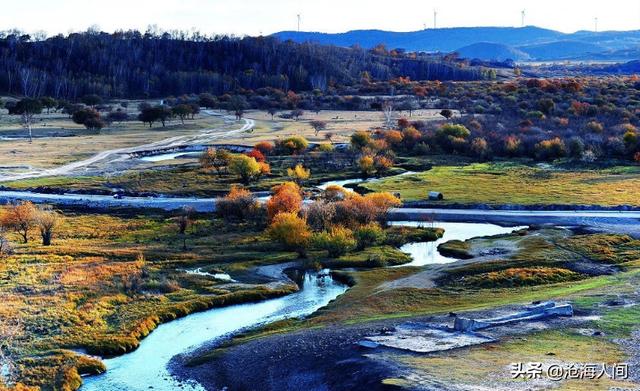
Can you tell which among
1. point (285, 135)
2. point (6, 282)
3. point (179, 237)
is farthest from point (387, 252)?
point (285, 135)

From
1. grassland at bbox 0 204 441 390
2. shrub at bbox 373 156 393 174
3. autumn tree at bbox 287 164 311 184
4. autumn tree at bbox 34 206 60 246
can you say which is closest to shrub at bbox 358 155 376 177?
shrub at bbox 373 156 393 174

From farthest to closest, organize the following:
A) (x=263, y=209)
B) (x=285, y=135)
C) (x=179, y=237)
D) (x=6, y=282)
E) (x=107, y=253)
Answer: (x=285, y=135) → (x=263, y=209) → (x=179, y=237) → (x=107, y=253) → (x=6, y=282)

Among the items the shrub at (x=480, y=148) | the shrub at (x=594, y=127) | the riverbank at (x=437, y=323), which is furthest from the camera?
the shrub at (x=594, y=127)

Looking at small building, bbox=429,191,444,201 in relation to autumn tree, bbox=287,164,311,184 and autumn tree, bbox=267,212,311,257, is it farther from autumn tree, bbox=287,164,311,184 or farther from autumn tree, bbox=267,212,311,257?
autumn tree, bbox=267,212,311,257

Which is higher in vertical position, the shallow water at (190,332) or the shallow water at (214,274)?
the shallow water at (214,274)

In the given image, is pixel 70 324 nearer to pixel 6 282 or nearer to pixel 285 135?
pixel 6 282

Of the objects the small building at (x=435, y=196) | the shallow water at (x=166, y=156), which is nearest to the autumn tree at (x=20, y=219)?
the small building at (x=435, y=196)

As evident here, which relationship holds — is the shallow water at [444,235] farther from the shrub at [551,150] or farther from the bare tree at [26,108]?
A: the bare tree at [26,108]
